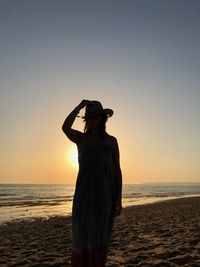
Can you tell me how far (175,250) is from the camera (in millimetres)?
8461

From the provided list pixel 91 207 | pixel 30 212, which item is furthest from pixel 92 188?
pixel 30 212

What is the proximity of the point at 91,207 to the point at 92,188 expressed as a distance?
0.20m

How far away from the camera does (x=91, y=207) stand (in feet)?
14.1

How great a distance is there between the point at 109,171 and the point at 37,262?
4.60 meters

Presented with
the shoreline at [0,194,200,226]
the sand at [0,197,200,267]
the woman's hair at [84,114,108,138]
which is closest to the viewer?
the woman's hair at [84,114,108,138]

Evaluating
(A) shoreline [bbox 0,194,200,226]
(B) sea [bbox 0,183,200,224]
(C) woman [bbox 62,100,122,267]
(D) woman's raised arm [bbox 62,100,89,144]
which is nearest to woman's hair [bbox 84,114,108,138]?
(C) woman [bbox 62,100,122,267]

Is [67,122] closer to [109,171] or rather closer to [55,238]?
[109,171]

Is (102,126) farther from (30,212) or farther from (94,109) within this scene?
(30,212)

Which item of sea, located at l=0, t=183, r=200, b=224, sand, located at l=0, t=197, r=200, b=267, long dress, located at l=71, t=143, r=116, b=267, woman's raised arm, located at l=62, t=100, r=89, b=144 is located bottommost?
sea, located at l=0, t=183, r=200, b=224

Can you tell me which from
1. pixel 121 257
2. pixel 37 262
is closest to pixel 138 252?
pixel 121 257

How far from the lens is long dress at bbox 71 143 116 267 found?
13.9ft

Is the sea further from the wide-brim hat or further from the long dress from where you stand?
the wide-brim hat

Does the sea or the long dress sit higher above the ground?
the long dress

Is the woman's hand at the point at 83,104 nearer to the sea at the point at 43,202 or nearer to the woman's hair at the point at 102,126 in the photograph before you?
the woman's hair at the point at 102,126
